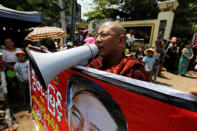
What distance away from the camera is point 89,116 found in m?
1.01

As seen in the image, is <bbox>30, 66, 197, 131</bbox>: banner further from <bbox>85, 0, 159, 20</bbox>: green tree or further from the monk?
<bbox>85, 0, 159, 20</bbox>: green tree

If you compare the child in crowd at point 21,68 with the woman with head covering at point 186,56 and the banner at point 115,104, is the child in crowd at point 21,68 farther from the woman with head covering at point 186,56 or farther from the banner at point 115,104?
the woman with head covering at point 186,56

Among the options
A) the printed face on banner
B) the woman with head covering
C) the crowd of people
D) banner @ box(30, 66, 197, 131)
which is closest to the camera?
banner @ box(30, 66, 197, 131)

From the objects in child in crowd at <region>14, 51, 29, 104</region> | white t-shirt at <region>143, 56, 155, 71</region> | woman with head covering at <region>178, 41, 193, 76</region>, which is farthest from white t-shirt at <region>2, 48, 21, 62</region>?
woman with head covering at <region>178, 41, 193, 76</region>

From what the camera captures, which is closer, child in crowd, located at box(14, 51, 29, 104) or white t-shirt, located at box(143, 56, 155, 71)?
child in crowd, located at box(14, 51, 29, 104)

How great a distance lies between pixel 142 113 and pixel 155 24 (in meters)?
9.97

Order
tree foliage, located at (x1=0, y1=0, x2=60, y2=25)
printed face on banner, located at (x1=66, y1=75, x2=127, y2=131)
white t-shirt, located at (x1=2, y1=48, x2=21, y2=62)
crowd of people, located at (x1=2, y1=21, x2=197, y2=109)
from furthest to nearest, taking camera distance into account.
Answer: tree foliage, located at (x1=0, y1=0, x2=60, y2=25), white t-shirt, located at (x1=2, y1=48, x2=21, y2=62), crowd of people, located at (x1=2, y1=21, x2=197, y2=109), printed face on banner, located at (x1=66, y1=75, x2=127, y2=131)

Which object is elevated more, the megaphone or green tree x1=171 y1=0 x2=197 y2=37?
green tree x1=171 y1=0 x2=197 y2=37

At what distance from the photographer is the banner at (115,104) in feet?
1.74

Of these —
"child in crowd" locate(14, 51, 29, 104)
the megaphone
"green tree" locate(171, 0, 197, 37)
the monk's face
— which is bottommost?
"child in crowd" locate(14, 51, 29, 104)

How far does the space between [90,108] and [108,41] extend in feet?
2.31

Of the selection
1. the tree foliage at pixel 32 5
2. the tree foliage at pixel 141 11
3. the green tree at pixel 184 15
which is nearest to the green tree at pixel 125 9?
the tree foliage at pixel 141 11

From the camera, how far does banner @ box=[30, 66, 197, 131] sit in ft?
1.74

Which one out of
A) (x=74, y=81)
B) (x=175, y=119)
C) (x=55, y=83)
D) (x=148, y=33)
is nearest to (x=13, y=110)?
(x=55, y=83)
